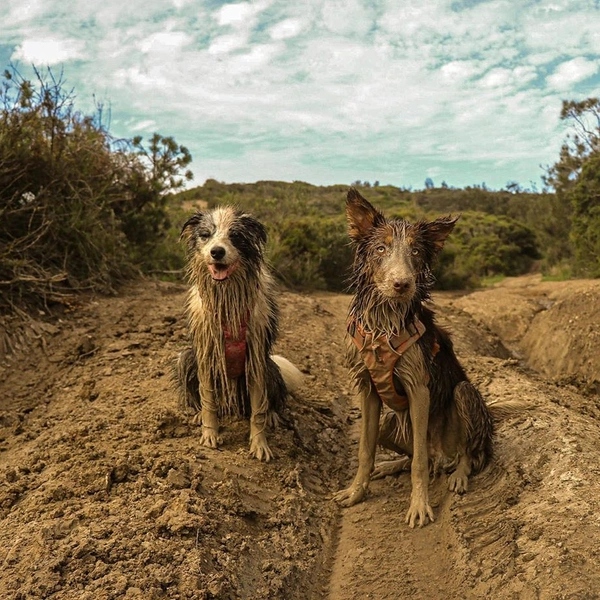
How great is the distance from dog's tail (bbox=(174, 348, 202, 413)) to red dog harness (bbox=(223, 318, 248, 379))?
0.45 meters

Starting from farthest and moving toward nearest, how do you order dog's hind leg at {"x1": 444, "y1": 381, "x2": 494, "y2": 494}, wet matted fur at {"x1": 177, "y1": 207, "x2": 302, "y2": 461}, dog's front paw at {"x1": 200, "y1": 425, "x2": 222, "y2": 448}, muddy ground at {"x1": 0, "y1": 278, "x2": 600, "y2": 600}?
1. dog's front paw at {"x1": 200, "y1": 425, "x2": 222, "y2": 448}
2. wet matted fur at {"x1": 177, "y1": 207, "x2": 302, "y2": 461}
3. dog's hind leg at {"x1": 444, "y1": 381, "x2": 494, "y2": 494}
4. muddy ground at {"x1": 0, "y1": 278, "x2": 600, "y2": 600}

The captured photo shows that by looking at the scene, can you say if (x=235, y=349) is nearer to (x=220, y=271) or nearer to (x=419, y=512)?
(x=220, y=271)

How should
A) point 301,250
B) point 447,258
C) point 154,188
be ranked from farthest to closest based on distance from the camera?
1. point 447,258
2. point 301,250
3. point 154,188

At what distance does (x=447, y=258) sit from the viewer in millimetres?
21375

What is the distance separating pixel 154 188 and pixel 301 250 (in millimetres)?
5135

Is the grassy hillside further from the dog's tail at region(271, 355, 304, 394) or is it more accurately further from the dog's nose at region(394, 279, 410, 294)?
the dog's nose at region(394, 279, 410, 294)

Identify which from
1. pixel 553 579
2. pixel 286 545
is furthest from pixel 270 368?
pixel 553 579

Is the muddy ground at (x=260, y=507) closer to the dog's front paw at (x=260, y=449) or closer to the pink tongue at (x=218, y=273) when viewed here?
the dog's front paw at (x=260, y=449)

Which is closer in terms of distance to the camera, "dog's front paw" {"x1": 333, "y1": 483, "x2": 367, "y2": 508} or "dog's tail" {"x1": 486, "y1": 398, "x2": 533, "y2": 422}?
"dog's front paw" {"x1": 333, "y1": 483, "x2": 367, "y2": 508}

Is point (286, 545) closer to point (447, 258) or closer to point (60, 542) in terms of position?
point (60, 542)

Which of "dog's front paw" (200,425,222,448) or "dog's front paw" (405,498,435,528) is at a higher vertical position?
"dog's front paw" (200,425,222,448)

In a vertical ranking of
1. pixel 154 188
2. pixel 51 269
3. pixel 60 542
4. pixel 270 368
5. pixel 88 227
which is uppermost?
pixel 154 188

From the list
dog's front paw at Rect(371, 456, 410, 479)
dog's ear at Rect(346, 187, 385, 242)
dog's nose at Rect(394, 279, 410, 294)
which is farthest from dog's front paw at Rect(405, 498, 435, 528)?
dog's ear at Rect(346, 187, 385, 242)

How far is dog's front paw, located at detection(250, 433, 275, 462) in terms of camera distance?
5.23 metres
